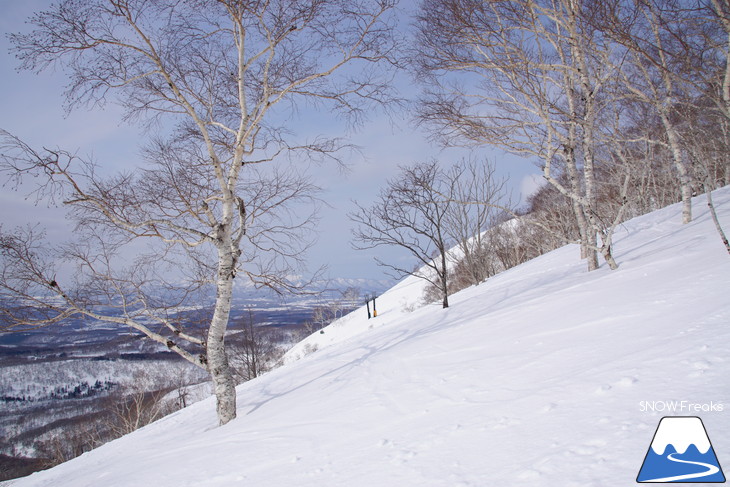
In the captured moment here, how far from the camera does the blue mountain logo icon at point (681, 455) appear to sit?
148 cm

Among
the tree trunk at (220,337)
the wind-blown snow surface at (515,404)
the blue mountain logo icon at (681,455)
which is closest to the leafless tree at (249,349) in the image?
the tree trunk at (220,337)

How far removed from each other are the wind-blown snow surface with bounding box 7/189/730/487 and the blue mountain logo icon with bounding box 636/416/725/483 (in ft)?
0.14

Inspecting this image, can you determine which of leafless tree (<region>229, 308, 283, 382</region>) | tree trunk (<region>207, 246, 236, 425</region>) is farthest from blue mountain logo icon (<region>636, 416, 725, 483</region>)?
leafless tree (<region>229, 308, 283, 382</region>)

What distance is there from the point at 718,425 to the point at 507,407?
3.49 ft

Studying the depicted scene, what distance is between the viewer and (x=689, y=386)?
78.9 inches

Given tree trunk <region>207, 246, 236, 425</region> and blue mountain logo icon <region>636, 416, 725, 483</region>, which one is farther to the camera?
tree trunk <region>207, 246, 236, 425</region>

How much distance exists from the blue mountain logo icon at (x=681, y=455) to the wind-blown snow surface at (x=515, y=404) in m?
0.04

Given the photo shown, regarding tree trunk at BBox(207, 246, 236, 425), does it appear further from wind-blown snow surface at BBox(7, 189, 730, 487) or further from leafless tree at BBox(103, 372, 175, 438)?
leafless tree at BBox(103, 372, 175, 438)

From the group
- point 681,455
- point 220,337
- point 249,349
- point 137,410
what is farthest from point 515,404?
point 249,349

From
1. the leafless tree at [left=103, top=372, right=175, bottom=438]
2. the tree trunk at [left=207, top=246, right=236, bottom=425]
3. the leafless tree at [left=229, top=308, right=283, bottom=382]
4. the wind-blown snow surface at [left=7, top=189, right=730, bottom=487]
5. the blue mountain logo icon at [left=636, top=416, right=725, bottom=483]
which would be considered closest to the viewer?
the blue mountain logo icon at [left=636, top=416, right=725, bottom=483]

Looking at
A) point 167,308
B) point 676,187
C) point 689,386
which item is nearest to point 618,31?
point 689,386

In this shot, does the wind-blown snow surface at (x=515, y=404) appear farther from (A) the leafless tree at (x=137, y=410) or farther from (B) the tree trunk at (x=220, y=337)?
(A) the leafless tree at (x=137, y=410)

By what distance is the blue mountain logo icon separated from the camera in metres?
1.48

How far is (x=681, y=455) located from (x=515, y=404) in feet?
3.16
